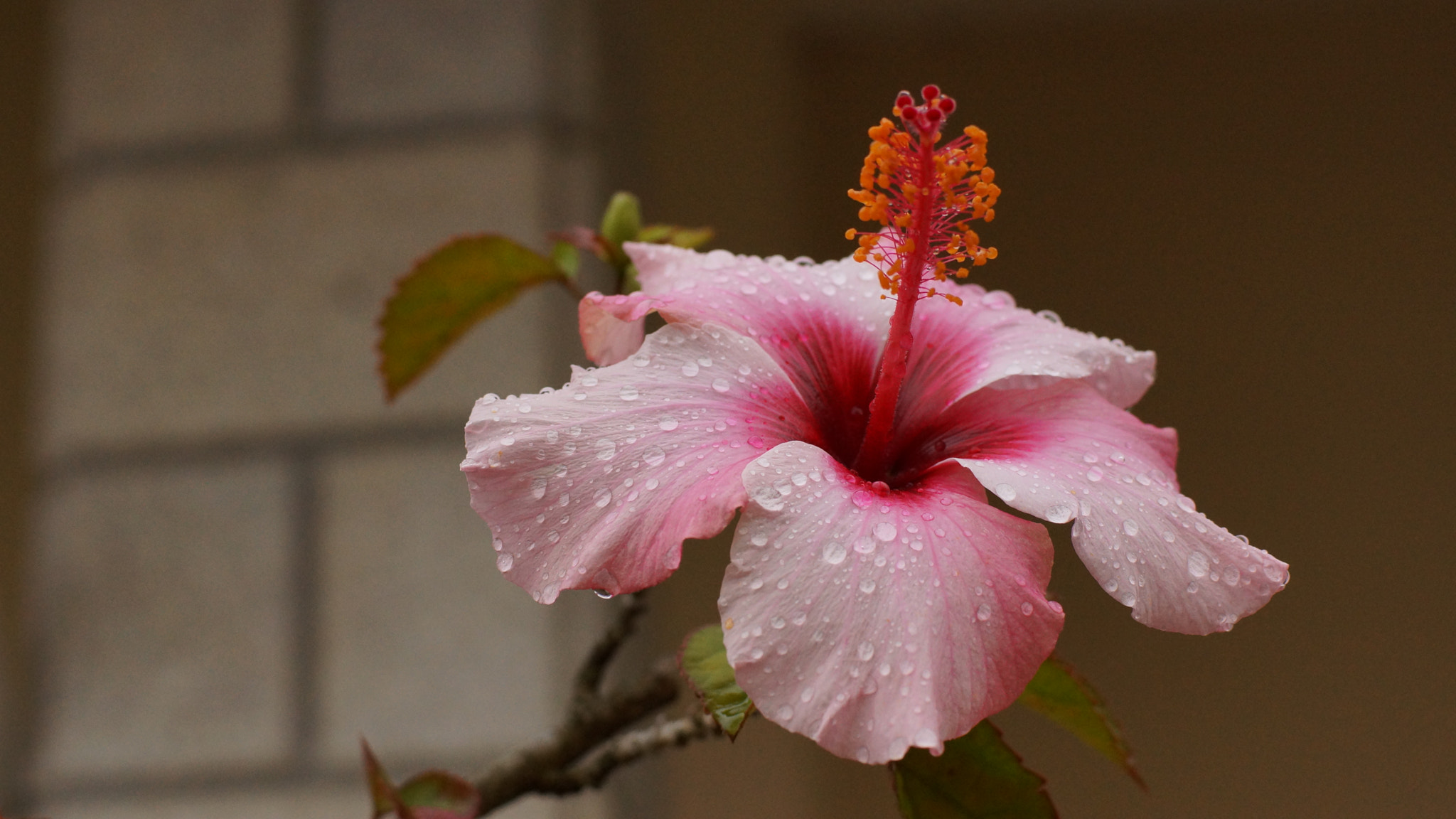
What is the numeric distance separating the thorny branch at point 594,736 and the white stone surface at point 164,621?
2.10 ft

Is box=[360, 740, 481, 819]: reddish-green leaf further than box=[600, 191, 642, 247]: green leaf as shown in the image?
No

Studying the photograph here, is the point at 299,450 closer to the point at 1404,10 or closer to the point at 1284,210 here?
the point at 1284,210

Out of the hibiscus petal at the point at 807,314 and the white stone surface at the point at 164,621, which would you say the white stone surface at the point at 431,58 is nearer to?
the white stone surface at the point at 164,621

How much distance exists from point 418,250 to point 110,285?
279 millimetres

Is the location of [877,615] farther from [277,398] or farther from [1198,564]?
[277,398]

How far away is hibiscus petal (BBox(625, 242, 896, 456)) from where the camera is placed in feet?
1.04

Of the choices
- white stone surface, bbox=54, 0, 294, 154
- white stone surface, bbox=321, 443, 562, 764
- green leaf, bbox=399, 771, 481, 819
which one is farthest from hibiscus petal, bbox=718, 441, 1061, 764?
white stone surface, bbox=54, 0, 294, 154

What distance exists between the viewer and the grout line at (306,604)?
0.94m

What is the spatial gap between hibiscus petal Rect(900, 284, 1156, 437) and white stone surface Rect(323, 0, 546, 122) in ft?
2.38

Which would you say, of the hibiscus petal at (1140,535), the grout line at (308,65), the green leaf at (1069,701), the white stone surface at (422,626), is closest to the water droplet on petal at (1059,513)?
the hibiscus petal at (1140,535)

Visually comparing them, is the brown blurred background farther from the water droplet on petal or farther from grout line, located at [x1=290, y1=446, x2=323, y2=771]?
the water droplet on petal

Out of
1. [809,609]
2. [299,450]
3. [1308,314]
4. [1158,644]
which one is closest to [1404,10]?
[1308,314]

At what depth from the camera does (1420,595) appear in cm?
155

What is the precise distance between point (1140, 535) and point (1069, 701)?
0.11 meters
